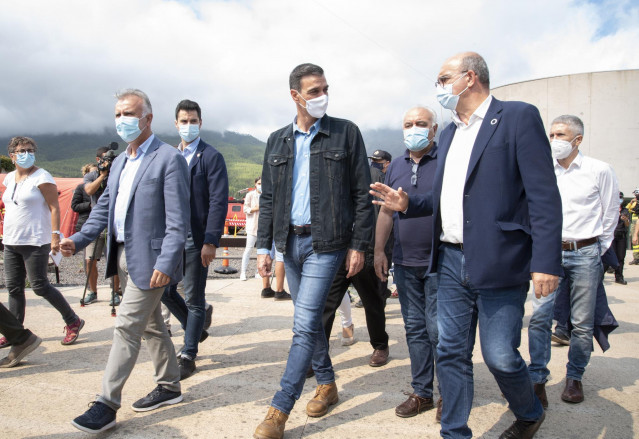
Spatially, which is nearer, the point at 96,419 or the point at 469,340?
the point at 469,340

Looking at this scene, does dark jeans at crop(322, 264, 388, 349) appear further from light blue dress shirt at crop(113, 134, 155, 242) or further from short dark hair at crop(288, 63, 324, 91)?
light blue dress shirt at crop(113, 134, 155, 242)

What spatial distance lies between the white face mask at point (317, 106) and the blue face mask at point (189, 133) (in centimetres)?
151

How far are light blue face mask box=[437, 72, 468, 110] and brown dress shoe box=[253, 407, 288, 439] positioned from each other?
2016mm

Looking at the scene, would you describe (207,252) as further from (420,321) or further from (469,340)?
(469,340)

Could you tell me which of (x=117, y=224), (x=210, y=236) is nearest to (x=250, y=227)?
(x=210, y=236)

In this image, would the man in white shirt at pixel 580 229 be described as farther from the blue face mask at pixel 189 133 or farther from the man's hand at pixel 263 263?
the blue face mask at pixel 189 133

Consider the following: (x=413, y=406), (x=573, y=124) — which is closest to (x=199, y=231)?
(x=413, y=406)

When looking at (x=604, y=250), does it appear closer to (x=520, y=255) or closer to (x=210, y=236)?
(x=520, y=255)

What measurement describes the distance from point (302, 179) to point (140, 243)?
112 cm

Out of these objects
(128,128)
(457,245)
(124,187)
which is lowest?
(457,245)

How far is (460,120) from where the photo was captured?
267 centimetres

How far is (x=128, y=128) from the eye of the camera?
3.22 metres

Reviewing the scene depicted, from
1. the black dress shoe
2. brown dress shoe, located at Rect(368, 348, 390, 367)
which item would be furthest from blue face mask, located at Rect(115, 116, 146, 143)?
the black dress shoe

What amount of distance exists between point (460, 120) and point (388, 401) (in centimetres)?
208
